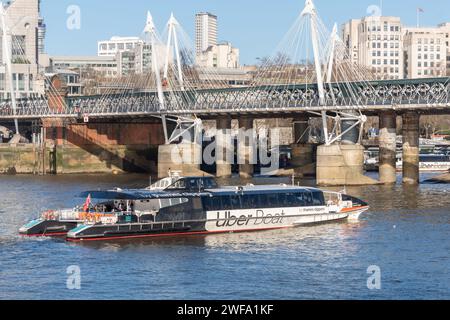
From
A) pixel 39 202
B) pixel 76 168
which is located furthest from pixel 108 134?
pixel 39 202

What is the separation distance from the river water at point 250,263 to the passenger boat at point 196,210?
39.7 inches

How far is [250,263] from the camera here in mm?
50875

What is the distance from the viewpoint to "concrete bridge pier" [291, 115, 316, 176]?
405 feet

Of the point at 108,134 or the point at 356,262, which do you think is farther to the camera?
the point at 108,134

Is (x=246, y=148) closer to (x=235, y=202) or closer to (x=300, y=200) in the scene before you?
(x=300, y=200)

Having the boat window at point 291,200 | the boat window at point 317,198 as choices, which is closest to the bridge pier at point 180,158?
the boat window at point 317,198

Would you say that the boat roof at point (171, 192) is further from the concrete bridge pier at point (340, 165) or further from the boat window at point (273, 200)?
the concrete bridge pier at point (340, 165)

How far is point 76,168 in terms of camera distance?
130m

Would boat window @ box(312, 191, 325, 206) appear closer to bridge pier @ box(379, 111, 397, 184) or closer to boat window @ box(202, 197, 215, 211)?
boat window @ box(202, 197, 215, 211)

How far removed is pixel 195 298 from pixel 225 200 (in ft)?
64.6

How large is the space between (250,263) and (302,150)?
7600cm

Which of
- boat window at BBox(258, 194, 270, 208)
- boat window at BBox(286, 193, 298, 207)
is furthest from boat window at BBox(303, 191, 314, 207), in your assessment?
boat window at BBox(258, 194, 270, 208)

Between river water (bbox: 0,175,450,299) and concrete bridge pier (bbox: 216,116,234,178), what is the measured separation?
51.7 metres
